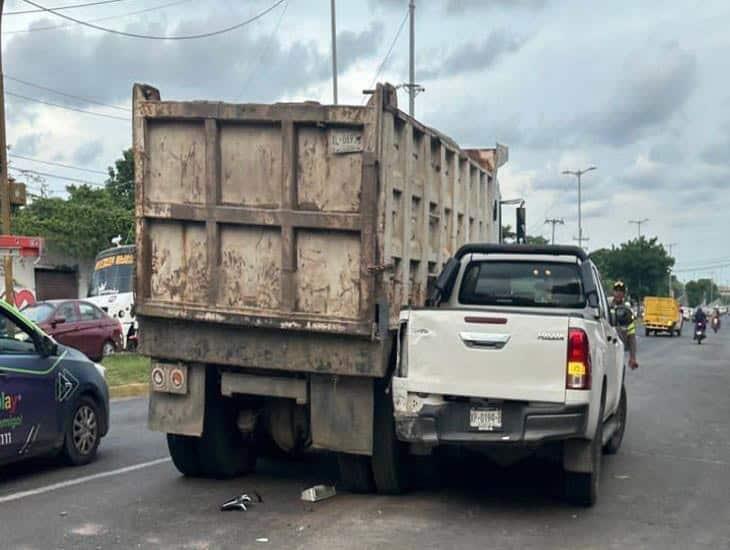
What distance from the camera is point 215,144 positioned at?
7.35 metres

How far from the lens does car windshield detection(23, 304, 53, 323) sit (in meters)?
19.3

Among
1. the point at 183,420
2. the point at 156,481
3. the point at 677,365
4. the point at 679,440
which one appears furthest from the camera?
the point at 677,365

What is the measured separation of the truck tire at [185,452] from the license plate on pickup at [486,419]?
2.63 meters

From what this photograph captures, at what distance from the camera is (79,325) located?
20.2 m

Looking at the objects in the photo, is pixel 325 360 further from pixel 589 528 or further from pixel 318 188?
pixel 589 528

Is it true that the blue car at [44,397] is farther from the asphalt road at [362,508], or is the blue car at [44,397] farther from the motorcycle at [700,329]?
the motorcycle at [700,329]

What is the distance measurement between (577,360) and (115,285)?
2120cm

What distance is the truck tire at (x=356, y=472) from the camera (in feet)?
24.9

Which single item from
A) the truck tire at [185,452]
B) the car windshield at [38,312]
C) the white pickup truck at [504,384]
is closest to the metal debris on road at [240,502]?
the truck tire at [185,452]

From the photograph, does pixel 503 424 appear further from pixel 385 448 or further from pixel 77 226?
pixel 77 226

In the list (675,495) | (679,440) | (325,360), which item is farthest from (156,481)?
(679,440)

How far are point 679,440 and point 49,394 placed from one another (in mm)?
7138

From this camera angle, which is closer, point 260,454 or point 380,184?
point 380,184

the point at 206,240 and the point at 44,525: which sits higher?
the point at 206,240
